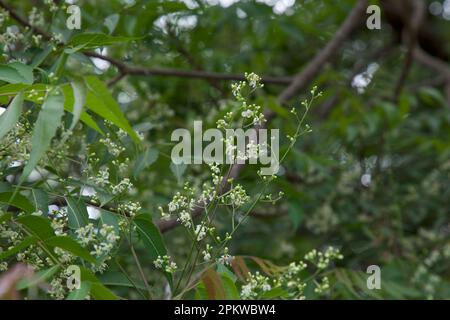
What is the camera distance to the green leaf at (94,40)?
1.85 metres

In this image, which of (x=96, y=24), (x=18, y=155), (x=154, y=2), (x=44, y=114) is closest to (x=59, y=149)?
(x=18, y=155)

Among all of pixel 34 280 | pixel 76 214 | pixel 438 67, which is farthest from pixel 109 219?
pixel 438 67

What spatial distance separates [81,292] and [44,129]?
33cm

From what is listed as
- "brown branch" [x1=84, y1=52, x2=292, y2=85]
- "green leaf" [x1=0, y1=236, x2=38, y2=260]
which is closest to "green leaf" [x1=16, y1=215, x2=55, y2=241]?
"green leaf" [x1=0, y1=236, x2=38, y2=260]

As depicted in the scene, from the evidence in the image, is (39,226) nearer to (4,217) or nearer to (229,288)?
(4,217)

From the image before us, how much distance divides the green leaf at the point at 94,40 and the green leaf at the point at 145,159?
451 mm

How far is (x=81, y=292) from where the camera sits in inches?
57.5

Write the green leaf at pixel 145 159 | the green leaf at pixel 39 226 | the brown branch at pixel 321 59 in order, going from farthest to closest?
the brown branch at pixel 321 59, the green leaf at pixel 145 159, the green leaf at pixel 39 226

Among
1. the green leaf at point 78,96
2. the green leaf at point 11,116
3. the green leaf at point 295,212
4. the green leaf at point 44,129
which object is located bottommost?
the green leaf at point 295,212

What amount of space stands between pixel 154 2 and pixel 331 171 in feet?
5.97

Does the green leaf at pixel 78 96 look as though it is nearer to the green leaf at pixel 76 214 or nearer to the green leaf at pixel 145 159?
the green leaf at pixel 76 214

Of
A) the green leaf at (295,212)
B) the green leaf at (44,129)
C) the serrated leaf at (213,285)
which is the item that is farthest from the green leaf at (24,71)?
the green leaf at (295,212)

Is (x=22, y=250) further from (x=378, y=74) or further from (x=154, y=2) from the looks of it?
(x=378, y=74)

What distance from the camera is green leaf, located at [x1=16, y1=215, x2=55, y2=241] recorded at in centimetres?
161
